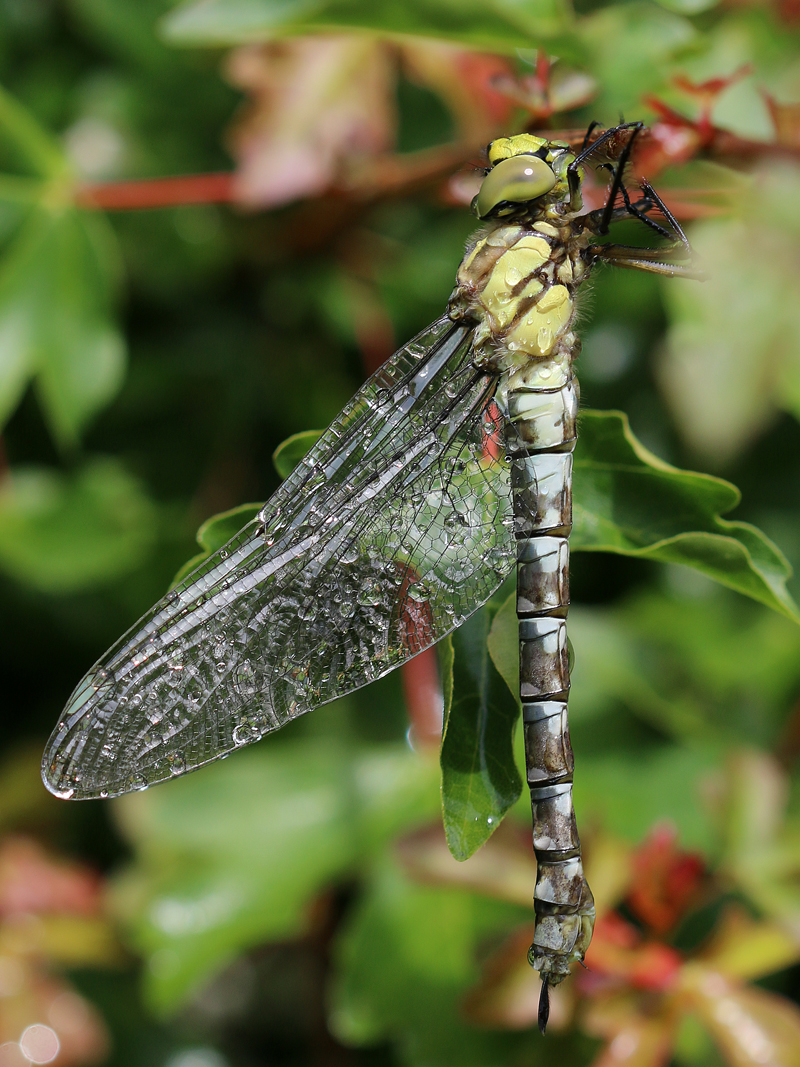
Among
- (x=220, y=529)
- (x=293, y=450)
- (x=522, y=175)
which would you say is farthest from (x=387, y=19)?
(x=220, y=529)

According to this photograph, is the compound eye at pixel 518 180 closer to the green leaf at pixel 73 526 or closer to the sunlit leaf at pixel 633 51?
the sunlit leaf at pixel 633 51

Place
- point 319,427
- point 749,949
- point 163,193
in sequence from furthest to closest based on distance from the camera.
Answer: point 319,427 < point 163,193 < point 749,949

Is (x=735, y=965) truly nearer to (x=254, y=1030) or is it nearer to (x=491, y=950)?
(x=491, y=950)

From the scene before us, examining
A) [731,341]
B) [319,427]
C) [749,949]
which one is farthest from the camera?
[319,427]

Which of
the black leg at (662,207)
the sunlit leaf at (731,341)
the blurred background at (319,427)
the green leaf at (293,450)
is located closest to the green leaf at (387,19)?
the blurred background at (319,427)

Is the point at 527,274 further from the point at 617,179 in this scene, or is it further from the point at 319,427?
the point at 319,427

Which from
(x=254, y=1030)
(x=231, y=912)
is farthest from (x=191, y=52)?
(x=254, y=1030)

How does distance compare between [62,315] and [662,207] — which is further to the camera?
[62,315]

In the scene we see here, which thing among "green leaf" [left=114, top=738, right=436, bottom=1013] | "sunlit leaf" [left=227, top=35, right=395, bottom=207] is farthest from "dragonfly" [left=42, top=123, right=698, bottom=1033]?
"green leaf" [left=114, top=738, right=436, bottom=1013]
